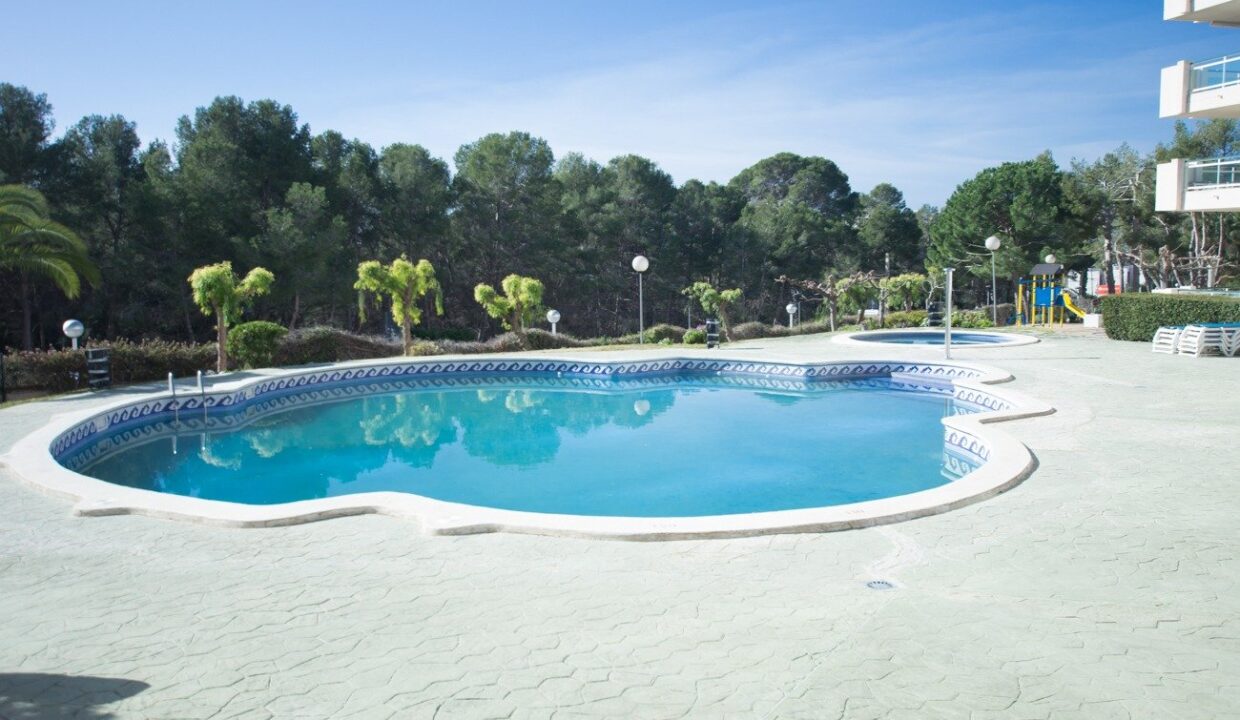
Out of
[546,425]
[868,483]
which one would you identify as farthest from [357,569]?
[546,425]

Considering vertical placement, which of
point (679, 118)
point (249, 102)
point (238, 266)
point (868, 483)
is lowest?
point (868, 483)

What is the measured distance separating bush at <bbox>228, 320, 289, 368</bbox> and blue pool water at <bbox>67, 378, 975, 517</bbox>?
3.13 meters

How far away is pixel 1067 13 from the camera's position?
19375mm

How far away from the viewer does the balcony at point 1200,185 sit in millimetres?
17016

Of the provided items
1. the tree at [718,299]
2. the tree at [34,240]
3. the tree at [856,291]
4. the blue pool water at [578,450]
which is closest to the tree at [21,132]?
the tree at [34,240]

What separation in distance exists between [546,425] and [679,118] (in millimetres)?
13628

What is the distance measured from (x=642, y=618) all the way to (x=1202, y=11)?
20.1 meters

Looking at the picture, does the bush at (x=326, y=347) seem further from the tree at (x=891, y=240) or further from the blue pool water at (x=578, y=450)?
the tree at (x=891, y=240)

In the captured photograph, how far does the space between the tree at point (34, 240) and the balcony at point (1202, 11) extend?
2344cm

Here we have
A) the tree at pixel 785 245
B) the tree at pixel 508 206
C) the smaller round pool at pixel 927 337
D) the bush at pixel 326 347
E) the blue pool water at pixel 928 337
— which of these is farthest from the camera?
the tree at pixel 785 245

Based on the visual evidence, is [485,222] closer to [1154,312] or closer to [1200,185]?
[1154,312]

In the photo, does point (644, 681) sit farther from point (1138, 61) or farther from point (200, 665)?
point (1138, 61)

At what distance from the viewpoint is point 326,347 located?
1905 cm

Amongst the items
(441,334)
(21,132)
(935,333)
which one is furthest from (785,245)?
(21,132)
